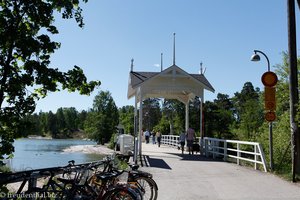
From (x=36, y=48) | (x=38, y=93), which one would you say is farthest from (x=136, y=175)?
(x=36, y=48)

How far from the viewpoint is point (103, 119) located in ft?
302

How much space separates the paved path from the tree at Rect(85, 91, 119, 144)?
7438 centimetres

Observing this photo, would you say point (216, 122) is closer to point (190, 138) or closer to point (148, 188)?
point (190, 138)

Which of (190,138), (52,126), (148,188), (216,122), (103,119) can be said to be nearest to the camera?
(148,188)

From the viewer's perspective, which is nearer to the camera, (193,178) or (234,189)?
(234,189)

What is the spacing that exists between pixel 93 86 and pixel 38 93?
0.86 meters

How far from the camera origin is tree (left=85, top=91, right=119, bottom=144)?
90438mm

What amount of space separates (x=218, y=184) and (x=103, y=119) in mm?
81057

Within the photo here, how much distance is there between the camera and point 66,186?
22.6 feet

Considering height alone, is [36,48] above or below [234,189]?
above

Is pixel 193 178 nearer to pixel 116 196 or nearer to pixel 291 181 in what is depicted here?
pixel 291 181

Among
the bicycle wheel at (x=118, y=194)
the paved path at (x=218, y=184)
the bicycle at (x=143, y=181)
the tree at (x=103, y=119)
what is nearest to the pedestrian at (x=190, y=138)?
the paved path at (x=218, y=184)

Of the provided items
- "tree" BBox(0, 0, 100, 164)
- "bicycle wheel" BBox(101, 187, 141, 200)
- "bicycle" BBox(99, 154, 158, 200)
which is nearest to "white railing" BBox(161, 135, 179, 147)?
"bicycle" BBox(99, 154, 158, 200)

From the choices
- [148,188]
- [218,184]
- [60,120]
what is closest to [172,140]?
[218,184]
